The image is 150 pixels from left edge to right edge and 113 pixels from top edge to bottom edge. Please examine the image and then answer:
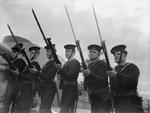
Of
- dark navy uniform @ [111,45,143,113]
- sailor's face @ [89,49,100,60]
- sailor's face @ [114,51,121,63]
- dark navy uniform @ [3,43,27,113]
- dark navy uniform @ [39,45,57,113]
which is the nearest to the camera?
dark navy uniform @ [111,45,143,113]

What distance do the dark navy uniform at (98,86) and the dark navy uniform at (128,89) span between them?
31cm

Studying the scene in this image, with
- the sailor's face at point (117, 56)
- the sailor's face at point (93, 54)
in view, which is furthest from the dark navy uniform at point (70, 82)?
the sailor's face at point (117, 56)

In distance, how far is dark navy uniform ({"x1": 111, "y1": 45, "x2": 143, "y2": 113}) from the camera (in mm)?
6207

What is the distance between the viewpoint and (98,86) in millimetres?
6629

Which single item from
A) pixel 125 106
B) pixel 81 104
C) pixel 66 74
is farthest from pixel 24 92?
pixel 81 104

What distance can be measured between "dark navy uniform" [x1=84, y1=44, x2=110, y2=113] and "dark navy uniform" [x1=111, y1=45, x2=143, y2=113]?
309 mm

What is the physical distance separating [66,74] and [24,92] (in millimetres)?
1365

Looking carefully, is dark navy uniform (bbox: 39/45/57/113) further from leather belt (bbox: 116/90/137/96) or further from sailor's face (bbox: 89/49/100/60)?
Result: leather belt (bbox: 116/90/137/96)

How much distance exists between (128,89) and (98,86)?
2.27 ft

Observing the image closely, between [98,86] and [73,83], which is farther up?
[73,83]

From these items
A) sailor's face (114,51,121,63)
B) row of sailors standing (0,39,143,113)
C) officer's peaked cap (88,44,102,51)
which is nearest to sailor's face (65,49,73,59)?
row of sailors standing (0,39,143,113)

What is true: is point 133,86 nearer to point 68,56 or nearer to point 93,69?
point 93,69

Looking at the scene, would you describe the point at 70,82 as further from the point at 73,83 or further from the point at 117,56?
the point at 117,56

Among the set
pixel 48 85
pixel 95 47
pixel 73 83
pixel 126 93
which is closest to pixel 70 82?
pixel 73 83
